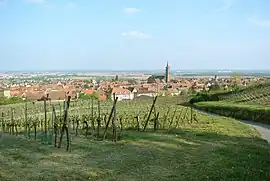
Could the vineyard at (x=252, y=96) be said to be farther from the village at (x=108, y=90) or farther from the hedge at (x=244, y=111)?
the village at (x=108, y=90)

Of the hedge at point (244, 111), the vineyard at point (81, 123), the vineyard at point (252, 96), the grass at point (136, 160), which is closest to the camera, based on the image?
the grass at point (136, 160)

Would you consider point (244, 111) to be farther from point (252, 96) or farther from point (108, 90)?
point (108, 90)

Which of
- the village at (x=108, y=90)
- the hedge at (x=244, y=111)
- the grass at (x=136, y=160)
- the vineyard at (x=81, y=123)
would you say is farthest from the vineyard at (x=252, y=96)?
the grass at (x=136, y=160)

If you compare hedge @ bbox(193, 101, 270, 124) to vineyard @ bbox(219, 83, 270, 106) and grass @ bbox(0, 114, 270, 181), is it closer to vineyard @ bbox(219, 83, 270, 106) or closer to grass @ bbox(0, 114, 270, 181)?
vineyard @ bbox(219, 83, 270, 106)

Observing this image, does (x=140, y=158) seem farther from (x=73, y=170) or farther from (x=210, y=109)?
(x=210, y=109)

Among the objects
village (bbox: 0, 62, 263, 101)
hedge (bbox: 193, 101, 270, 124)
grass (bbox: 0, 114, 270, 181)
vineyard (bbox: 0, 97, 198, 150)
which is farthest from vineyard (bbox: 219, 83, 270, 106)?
grass (bbox: 0, 114, 270, 181)

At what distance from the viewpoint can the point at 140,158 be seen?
1658 centimetres

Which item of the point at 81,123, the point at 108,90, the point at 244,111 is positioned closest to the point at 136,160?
the point at 81,123

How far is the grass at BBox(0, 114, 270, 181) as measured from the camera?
44.5 ft

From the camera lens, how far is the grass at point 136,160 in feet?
44.5

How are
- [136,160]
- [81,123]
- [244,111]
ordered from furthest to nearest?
[244,111], [81,123], [136,160]

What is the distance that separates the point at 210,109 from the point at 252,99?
784cm

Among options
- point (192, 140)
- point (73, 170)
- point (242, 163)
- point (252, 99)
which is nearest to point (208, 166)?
point (242, 163)

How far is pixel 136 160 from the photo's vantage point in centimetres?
1614
